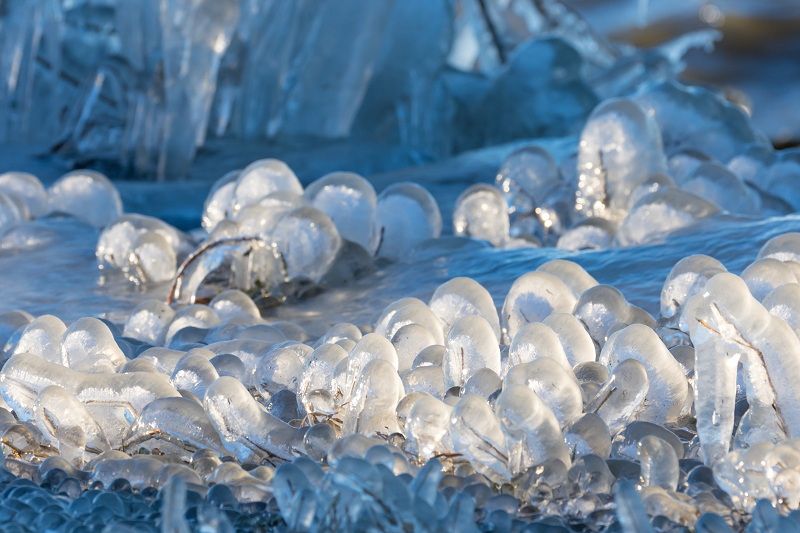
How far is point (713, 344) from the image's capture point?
0.45 m

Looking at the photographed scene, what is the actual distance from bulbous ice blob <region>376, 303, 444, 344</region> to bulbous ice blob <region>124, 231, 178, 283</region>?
52 centimetres

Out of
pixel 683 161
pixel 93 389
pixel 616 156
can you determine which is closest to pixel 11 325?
pixel 93 389

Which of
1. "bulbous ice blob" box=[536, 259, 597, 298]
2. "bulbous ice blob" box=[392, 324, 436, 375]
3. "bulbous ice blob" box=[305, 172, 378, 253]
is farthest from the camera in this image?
"bulbous ice blob" box=[305, 172, 378, 253]

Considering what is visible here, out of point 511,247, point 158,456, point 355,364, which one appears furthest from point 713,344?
point 511,247

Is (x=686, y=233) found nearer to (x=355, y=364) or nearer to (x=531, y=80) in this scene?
(x=355, y=364)

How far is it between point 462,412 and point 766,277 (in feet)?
1.06

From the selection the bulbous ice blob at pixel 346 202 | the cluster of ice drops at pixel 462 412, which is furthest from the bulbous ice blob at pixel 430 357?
the bulbous ice blob at pixel 346 202

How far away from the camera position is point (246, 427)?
0.50 meters

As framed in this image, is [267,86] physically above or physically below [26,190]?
above

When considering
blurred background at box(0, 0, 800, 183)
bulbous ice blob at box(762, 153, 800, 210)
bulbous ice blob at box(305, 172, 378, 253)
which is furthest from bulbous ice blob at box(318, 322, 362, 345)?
blurred background at box(0, 0, 800, 183)

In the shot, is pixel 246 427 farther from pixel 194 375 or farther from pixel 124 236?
pixel 124 236

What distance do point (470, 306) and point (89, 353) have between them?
0.31 metres

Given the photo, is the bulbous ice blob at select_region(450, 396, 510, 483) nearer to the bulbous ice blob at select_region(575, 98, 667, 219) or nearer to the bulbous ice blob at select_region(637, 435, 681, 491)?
the bulbous ice blob at select_region(637, 435, 681, 491)

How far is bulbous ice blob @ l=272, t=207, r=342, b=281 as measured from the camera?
99 centimetres
